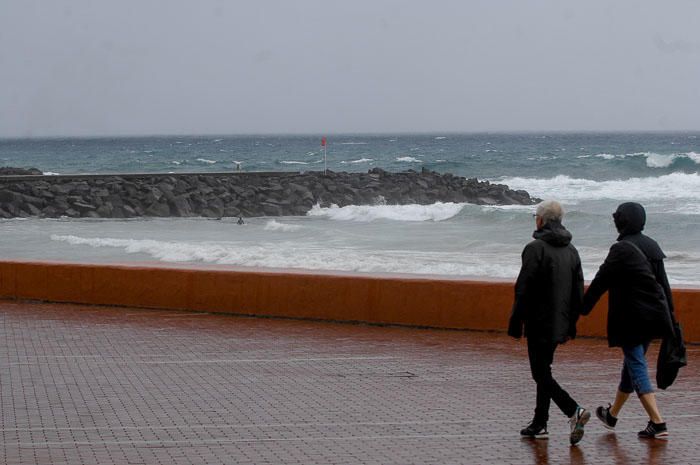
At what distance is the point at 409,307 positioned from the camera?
12.1 metres

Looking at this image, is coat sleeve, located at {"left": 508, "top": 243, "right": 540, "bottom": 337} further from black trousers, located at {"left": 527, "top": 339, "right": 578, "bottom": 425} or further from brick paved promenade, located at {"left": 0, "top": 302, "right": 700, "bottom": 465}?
brick paved promenade, located at {"left": 0, "top": 302, "right": 700, "bottom": 465}

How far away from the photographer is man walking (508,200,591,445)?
704 centimetres

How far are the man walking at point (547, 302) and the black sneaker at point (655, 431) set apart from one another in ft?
1.57

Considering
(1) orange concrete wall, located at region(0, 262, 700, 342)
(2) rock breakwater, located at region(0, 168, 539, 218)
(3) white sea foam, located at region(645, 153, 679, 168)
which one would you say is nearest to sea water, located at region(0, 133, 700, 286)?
(1) orange concrete wall, located at region(0, 262, 700, 342)

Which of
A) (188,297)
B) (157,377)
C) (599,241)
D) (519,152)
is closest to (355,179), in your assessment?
(599,241)

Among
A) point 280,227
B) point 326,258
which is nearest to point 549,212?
point 326,258

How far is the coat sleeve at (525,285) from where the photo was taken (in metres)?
7.04

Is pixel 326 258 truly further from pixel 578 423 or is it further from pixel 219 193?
pixel 219 193

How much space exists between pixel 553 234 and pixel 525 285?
1.17 feet

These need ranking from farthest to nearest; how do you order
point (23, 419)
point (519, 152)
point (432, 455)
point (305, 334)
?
point (519, 152)
point (305, 334)
point (23, 419)
point (432, 455)

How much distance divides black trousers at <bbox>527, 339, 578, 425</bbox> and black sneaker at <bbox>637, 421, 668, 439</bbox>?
51cm

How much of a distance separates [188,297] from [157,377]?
4.00 meters

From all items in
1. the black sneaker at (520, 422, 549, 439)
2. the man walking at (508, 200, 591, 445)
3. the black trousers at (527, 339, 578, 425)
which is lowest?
the black sneaker at (520, 422, 549, 439)

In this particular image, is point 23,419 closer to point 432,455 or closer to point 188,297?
point 432,455
